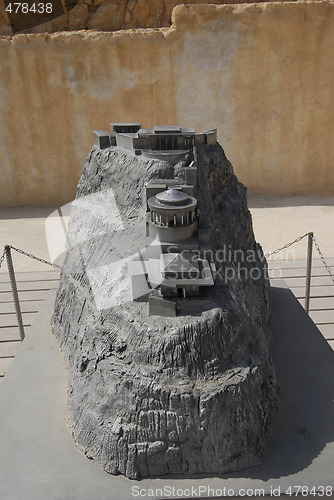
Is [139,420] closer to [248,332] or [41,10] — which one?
[248,332]

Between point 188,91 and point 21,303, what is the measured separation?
469 cm

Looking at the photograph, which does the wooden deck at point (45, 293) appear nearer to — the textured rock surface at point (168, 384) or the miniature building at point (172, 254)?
the textured rock surface at point (168, 384)

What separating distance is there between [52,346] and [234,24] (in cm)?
618

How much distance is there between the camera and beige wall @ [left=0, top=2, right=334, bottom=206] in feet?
26.9

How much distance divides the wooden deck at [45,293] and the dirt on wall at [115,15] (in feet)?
20.1

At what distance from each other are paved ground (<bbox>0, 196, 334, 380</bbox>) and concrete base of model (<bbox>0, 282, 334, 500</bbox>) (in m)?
1.04

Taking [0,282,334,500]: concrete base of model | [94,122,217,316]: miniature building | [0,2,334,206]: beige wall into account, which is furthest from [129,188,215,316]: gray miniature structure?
[0,2,334,206]: beige wall

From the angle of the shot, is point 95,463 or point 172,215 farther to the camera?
point 172,215

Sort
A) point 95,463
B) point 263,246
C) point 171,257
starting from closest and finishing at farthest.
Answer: point 95,463
point 171,257
point 263,246

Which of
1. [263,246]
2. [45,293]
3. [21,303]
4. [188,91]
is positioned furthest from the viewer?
[188,91]

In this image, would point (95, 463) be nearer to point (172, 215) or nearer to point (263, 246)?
point (172, 215)

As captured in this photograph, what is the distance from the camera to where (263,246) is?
7363 millimetres

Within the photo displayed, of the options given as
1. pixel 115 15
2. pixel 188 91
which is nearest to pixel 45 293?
pixel 188 91

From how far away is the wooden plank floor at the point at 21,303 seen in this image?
502 cm
